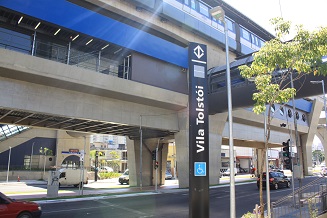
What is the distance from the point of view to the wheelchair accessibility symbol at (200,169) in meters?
9.00

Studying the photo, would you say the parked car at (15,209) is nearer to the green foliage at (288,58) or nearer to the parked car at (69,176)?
the green foliage at (288,58)

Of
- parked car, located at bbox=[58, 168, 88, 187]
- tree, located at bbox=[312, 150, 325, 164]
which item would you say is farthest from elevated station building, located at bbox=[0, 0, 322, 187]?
tree, located at bbox=[312, 150, 325, 164]

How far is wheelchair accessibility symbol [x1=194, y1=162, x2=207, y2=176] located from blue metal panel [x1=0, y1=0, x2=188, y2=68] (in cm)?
1645

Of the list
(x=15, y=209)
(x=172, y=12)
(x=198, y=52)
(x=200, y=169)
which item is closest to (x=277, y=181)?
(x=172, y=12)

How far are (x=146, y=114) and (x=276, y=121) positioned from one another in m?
25.5

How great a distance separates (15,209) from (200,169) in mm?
6797

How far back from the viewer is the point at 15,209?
1025 cm

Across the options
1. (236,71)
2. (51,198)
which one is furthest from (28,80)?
(236,71)

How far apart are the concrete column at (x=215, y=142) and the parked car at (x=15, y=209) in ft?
75.6

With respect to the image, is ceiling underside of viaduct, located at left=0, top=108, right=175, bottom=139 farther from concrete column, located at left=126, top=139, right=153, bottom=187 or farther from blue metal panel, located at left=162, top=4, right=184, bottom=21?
blue metal panel, located at left=162, top=4, right=184, bottom=21

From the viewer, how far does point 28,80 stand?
19.7 meters

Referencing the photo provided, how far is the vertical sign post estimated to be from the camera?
8867 millimetres

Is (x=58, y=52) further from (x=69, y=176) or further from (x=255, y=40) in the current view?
(x=255, y=40)

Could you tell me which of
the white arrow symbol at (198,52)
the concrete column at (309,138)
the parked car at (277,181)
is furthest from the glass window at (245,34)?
the white arrow symbol at (198,52)
